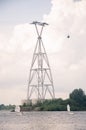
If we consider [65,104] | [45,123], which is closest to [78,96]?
[65,104]

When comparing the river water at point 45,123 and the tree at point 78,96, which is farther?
the tree at point 78,96

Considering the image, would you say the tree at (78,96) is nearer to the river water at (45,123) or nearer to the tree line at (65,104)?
the tree line at (65,104)

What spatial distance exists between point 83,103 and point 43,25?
39626 mm

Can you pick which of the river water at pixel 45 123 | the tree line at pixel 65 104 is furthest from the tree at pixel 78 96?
the river water at pixel 45 123

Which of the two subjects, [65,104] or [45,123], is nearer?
[45,123]

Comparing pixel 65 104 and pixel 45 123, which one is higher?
pixel 65 104

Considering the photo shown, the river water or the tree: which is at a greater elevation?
the tree

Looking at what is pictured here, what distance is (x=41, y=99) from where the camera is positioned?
562ft

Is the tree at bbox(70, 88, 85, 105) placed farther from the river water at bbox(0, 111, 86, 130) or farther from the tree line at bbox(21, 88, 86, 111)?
the river water at bbox(0, 111, 86, 130)

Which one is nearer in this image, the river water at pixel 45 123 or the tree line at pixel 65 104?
the river water at pixel 45 123

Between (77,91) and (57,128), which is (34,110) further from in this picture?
(57,128)

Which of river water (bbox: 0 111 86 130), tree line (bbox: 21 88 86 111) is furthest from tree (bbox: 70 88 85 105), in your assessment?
river water (bbox: 0 111 86 130)

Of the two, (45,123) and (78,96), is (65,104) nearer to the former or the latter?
(78,96)

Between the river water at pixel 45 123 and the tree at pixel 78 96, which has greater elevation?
the tree at pixel 78 96
